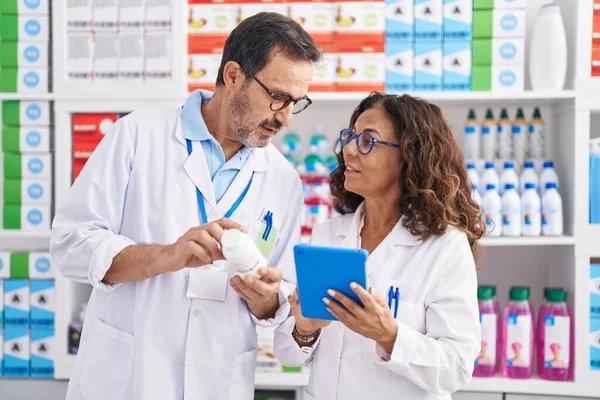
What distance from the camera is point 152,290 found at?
1657mm

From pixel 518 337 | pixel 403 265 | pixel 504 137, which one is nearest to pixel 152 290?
pixel 403 265

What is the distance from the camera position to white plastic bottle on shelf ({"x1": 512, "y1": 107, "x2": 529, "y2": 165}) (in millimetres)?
2691

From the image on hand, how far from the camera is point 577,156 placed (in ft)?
8.39

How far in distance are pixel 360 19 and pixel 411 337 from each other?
4.88 feet

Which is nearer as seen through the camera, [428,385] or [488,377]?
[428,385]

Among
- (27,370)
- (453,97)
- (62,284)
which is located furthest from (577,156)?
(27,370)

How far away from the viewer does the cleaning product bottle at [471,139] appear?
8.82 ft

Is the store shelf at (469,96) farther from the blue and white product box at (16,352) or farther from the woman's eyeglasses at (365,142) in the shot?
the blue and white product box at (16,352)

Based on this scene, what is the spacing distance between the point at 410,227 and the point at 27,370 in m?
1.85

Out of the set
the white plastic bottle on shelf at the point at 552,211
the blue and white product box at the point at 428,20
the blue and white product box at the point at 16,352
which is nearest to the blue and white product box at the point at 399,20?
the blue and white product box at the point at 428,20

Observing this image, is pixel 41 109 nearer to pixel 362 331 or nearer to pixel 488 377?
pixel 362 331

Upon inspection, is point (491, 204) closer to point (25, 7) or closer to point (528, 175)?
point (528, 175)

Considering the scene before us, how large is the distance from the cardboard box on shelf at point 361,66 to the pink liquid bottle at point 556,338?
1.11m

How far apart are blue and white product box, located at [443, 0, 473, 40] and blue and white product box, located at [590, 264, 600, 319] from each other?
1052mm
